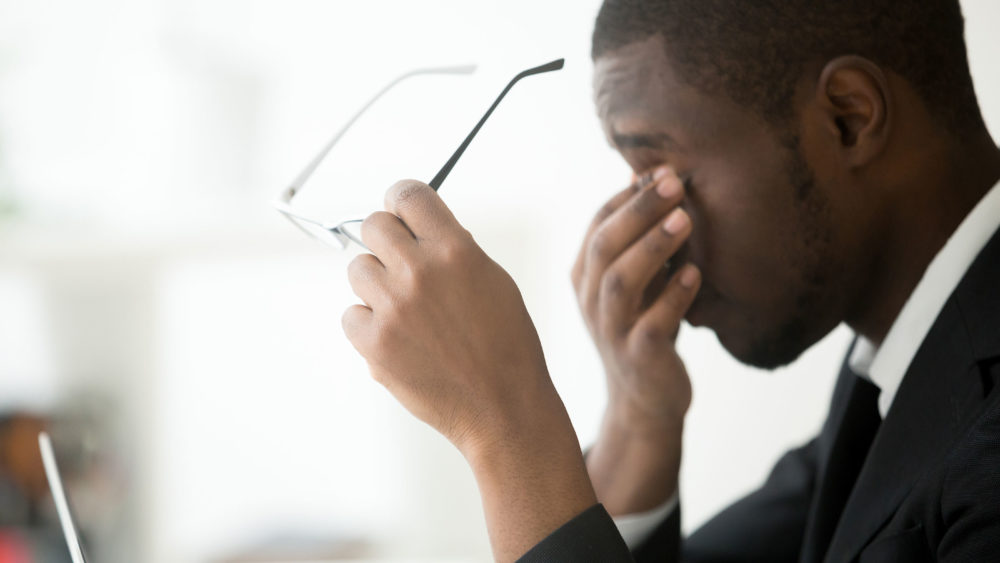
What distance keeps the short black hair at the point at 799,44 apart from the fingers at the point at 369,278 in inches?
14.9

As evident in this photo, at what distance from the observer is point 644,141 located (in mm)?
833

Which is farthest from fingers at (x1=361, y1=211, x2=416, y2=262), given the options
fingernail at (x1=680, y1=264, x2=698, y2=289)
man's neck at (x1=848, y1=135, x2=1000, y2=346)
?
man's neck at (x1=848, y1=135, x2=1000, y2=346)

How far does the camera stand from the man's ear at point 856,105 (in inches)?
30.2

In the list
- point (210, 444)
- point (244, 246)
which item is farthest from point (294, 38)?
point (210, 444)

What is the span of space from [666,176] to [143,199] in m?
1.31

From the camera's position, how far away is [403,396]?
60cm

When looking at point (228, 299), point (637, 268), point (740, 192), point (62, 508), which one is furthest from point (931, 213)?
point (228, 299)

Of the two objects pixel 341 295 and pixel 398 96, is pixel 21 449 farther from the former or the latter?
pixel 398 96

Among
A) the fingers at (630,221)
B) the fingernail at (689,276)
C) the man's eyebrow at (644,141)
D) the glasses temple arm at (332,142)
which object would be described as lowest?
the fingernail at (689,276)

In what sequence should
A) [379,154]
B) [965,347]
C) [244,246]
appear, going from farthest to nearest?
[244,246] < [379,154] < [965,347]

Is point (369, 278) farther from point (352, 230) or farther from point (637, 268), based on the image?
point (637, 268)

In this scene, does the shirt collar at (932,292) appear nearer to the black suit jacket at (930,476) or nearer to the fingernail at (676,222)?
the black suit jacket at (930,476)

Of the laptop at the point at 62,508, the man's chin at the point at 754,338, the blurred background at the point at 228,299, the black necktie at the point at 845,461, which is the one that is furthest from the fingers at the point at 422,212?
the blurred background at the point at 228,299

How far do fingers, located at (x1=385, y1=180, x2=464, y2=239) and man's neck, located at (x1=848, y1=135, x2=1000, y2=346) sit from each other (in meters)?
0.47
